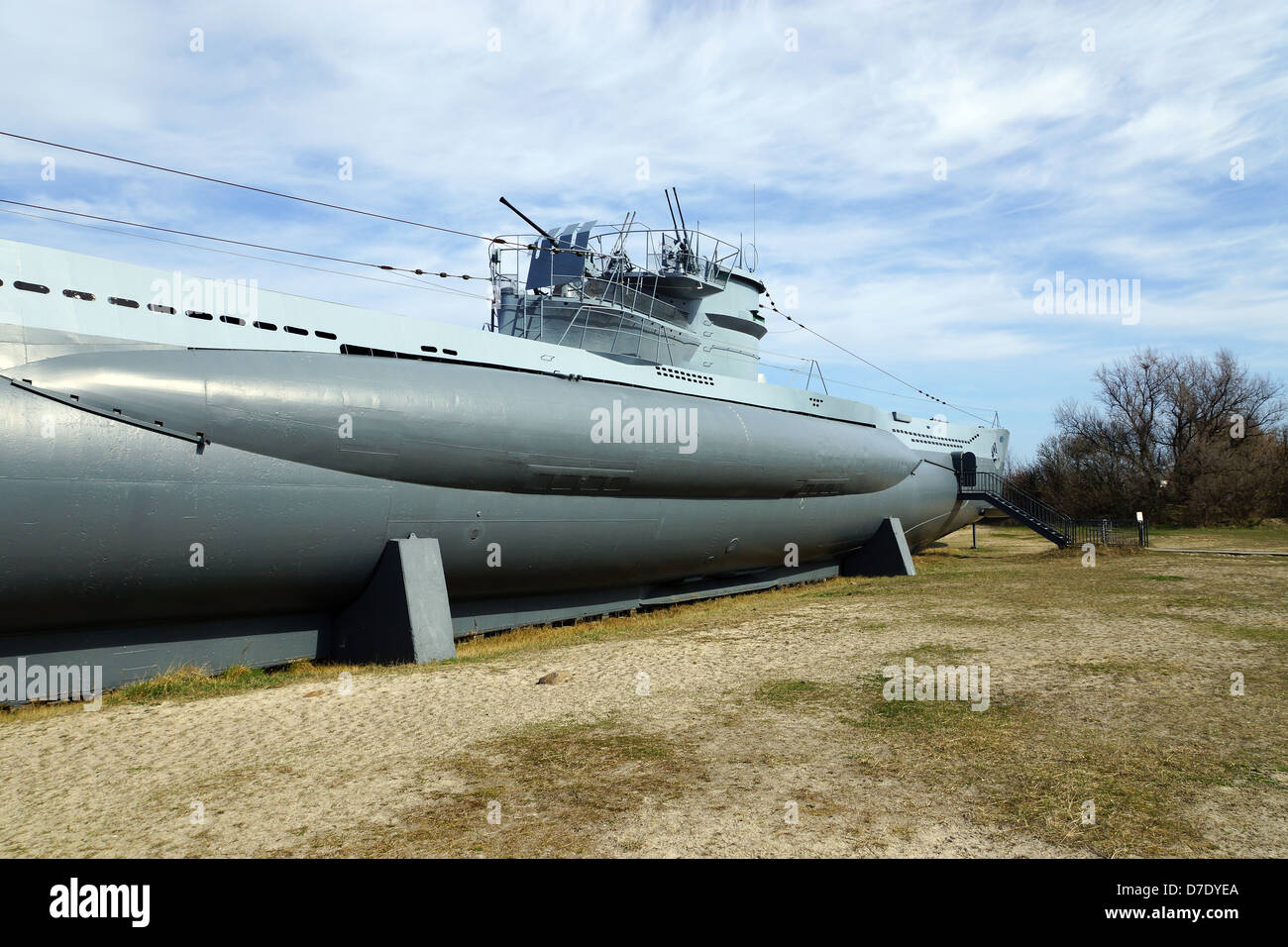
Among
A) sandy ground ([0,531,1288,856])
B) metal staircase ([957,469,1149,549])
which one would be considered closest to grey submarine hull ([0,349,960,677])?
sandy ground ([0,531,1288,856])

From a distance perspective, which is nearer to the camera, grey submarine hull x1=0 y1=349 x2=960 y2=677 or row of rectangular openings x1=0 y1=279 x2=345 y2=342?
grey submarine hull x1=0 y1=349 x2=960 y2=677

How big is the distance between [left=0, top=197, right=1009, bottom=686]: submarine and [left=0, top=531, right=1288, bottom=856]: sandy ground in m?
1.47

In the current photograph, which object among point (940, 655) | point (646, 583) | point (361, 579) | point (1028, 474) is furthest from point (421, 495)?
point (1028, 474)

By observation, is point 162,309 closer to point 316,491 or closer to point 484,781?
point 316,491

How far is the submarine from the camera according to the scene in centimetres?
896

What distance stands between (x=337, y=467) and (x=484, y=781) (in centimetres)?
571

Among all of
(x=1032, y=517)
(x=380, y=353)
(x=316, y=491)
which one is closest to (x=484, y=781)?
(x=316, y=491)

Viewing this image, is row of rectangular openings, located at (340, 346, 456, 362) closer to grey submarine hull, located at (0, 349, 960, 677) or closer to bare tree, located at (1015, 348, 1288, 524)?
grey submarine hull, located at (0, 349, 960, 677)

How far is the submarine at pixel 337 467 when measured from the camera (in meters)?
8.96

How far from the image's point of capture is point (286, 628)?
36.2 ft

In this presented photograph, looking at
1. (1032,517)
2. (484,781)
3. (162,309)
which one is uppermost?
(162,309)

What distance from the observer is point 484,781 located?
21.0 feet

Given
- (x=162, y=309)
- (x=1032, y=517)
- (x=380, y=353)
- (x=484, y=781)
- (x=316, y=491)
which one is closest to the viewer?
(x=484, y=781)

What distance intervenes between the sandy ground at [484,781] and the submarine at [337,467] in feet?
4.84
